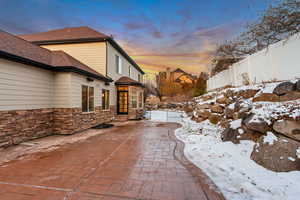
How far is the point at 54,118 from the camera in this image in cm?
622

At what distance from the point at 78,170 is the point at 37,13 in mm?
12337

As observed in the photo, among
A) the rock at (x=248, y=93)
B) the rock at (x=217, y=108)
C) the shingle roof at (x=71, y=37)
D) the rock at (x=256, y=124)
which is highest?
the shingle roof at (x=71, y=37)

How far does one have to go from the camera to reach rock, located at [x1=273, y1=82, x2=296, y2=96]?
13.7 feet

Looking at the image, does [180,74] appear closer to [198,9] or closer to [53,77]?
[198,9]

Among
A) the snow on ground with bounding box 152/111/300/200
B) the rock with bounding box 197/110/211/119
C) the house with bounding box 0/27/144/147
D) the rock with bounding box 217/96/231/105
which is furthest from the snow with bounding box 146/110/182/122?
the snow on ground with bounding box 152/111/300/200

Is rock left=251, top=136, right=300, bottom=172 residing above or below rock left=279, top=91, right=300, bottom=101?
below

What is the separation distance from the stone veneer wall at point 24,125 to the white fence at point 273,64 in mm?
9891

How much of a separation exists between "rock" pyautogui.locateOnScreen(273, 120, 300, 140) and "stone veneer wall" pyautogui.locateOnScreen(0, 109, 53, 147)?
798 centimetres

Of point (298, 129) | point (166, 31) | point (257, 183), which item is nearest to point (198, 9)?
point (166, 31)

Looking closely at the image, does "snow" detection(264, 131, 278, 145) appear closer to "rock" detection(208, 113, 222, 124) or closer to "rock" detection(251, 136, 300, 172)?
"rock" detection(251, 136, 300, 172)

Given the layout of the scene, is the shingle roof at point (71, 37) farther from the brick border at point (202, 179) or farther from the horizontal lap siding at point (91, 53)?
the brick border at point (202, 179)

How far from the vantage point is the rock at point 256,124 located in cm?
347

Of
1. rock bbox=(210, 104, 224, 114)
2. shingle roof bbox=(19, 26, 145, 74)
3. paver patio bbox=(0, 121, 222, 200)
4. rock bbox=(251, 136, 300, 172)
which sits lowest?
paver patio bbox=(0, 121, 222, 200)

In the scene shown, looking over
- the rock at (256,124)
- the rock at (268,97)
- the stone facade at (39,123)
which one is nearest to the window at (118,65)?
the stone facade at (39,123)
